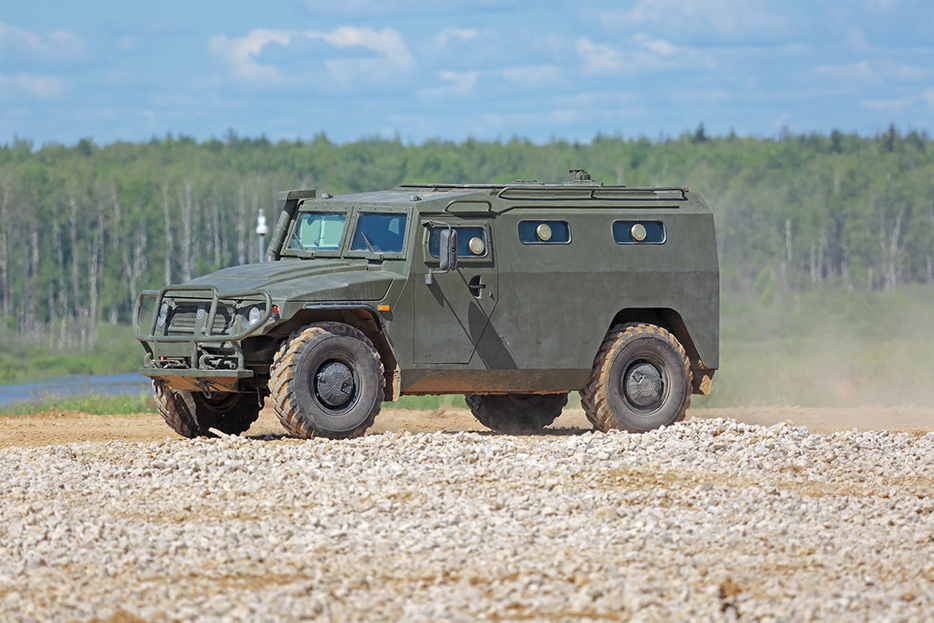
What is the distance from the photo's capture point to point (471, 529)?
29.8 ft

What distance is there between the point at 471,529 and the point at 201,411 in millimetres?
5964

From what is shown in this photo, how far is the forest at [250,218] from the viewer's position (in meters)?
80.7

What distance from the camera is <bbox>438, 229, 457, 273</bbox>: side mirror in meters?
13.2

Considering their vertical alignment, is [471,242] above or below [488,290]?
above

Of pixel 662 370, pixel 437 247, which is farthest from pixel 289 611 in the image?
pixel 662 370

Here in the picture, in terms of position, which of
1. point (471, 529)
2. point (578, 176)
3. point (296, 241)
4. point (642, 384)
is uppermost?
point (578, 176)

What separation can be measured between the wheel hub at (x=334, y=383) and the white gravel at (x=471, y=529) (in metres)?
0.56

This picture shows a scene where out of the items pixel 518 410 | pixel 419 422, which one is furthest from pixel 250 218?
pixel 518 410

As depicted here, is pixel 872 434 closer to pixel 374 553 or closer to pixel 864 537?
pixel 864 537

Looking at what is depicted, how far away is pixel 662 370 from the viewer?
48.3ft

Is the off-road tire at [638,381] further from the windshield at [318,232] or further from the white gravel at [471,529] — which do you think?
the windshield at [318,232]

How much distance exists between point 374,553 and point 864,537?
10.8 ft

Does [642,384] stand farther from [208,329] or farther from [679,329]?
[208,329]

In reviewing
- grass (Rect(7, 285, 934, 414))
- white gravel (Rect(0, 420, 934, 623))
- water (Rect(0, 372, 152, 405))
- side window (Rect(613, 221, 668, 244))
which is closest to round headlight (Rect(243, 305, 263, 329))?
white gravel (Rect(0, 420, 934, 623))
